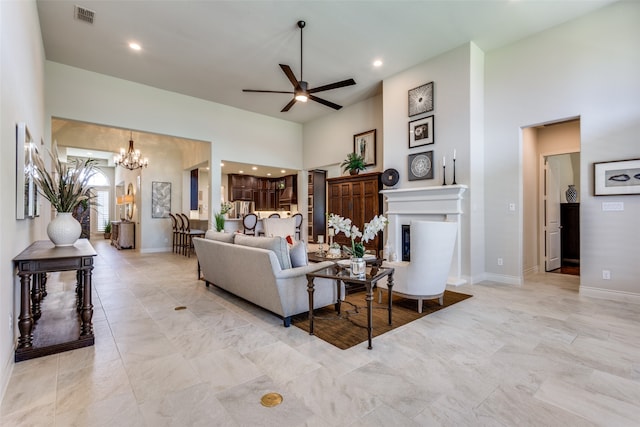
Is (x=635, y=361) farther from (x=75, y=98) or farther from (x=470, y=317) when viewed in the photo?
(x=75, y=98)

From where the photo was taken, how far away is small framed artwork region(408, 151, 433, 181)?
211 inches

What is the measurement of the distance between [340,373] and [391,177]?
Answer: 4295mm

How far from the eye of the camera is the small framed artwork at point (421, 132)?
5332 mm

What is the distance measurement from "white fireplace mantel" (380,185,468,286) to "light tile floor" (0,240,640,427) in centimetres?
149

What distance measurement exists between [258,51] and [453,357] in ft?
16.9

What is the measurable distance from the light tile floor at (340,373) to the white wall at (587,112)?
0.93 metres

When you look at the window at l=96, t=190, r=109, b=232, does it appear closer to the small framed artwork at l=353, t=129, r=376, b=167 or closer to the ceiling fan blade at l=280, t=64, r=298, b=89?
the small framed artwork at l=353, t=129, r=376, b=167

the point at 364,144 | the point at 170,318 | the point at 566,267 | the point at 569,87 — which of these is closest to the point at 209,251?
the point at 170,318

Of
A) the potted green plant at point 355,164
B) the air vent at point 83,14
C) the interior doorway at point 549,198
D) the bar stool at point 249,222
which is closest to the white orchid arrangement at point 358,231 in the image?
the potted green plant at point 355,164

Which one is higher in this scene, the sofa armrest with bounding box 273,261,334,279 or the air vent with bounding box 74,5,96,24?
the air vent with bounding box 74,5,96,24

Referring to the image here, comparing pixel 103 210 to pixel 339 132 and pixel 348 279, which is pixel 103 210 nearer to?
pixel 339 132

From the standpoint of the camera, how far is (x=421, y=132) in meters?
5.47

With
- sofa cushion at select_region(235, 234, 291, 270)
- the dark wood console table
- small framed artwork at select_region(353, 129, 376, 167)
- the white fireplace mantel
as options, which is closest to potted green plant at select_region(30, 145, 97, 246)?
the dark wood console table

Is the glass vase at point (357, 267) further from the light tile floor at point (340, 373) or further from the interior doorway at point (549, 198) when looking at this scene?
the interior doorway at point (549, 198)
